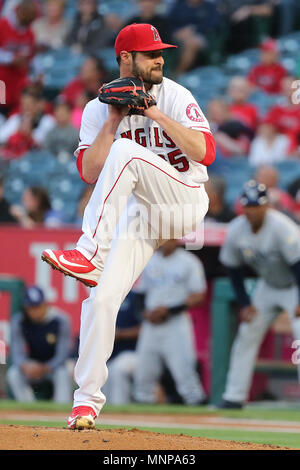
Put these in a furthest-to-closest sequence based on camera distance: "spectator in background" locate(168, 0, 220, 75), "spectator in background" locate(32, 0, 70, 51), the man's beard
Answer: "spectator in background" locate(32, 0, 70, 51) < "spectator in background" locate(168, 0, 220, 75) < the man's beard

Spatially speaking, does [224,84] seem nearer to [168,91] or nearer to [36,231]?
[36,231]

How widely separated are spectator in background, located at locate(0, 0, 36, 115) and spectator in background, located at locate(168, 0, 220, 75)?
7.08ft

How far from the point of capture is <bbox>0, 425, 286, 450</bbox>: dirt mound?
3.91m

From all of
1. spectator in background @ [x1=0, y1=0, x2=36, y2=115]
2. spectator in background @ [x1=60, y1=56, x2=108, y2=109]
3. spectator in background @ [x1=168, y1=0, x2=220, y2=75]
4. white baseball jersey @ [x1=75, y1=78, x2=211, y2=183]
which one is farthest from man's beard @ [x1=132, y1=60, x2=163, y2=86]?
spectator in background @ [x1=0, y1=0, x2=36, y2=115]

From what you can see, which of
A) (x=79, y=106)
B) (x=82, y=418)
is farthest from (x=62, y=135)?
(x=82, y=418)

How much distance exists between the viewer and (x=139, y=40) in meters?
4.67

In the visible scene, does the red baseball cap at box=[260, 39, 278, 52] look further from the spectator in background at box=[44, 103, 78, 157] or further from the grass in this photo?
the grass

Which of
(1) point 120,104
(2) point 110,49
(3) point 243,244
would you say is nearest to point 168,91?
(1) point 120,104

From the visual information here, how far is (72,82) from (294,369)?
554 centimetres

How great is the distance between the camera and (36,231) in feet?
30.9

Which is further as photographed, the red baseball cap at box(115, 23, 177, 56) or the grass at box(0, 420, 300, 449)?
the grass at box(0, 420, 300, 449)

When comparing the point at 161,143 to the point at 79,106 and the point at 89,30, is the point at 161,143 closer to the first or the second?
the point at 79,106

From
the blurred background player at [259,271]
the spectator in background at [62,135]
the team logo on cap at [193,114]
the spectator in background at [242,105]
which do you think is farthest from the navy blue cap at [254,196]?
the spectator in background at [62,135]

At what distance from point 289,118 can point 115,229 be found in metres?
6.37
